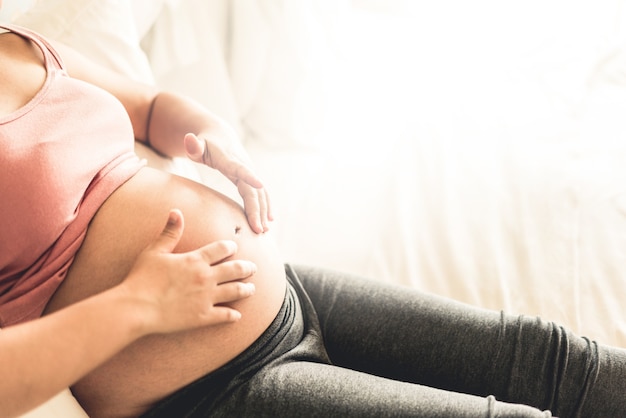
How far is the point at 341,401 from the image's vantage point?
74 centimetres

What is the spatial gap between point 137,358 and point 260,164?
2.21ft

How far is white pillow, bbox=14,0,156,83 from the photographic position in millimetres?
1121

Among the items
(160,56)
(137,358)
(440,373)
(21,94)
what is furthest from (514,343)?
(160,56)

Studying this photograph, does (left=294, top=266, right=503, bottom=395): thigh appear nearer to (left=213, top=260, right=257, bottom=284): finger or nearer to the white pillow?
(left=213, top=260, right=257, bottom=284): finger

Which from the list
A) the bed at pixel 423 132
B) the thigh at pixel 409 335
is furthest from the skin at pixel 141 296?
the bed at pixel 423 132

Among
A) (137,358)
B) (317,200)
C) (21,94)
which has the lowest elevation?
(317,200)

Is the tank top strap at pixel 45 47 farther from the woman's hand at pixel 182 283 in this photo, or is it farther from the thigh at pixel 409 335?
the thigh at pixel 409 335

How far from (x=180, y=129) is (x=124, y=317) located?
420mm

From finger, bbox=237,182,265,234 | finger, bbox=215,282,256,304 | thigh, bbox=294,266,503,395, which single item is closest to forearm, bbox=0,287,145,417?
finger, bbox=215,282,256,304

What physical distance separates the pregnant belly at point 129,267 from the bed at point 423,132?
234 mm

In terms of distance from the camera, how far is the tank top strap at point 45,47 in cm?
89

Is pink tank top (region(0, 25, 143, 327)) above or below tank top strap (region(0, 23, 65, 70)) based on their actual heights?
below

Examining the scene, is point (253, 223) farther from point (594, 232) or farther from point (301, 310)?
point (594, 232)

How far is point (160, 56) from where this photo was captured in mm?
1341
